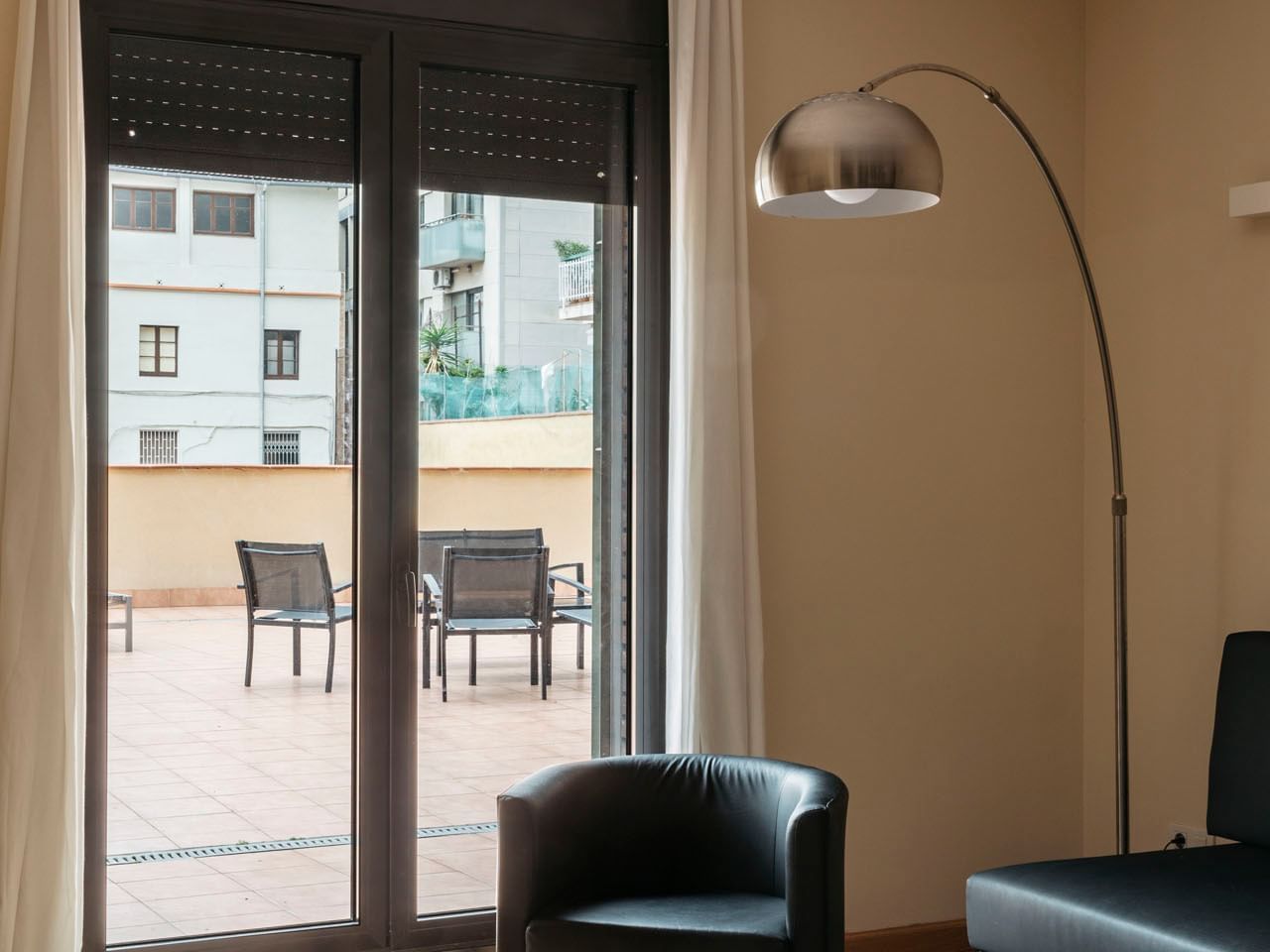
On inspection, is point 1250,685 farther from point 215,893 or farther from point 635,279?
point 215,893

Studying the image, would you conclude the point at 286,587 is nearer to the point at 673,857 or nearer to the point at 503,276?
the point at 503,276

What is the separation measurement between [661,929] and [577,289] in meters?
1.66

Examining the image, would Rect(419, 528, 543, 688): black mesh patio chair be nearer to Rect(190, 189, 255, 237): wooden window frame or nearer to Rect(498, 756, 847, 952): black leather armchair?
Rect(498, 756, 847, 952): black leather armchair

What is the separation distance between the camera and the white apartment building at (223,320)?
310cm

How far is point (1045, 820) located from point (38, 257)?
3.10 meters

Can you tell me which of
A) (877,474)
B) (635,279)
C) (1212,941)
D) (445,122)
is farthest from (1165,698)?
(445,122)

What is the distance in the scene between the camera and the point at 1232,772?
10.4ft

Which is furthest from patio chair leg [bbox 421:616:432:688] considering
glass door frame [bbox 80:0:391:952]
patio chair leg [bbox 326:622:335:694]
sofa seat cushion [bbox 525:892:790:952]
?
sofa seat cushion [bbox 525:892:790:952]

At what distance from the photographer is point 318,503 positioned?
10.8 ft

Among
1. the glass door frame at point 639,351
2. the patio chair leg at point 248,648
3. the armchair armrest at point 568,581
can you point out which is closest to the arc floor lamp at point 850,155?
the glass door frame at point 639,351

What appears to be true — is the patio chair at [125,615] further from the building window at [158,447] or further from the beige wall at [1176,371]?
the beige wall at [1176,371]

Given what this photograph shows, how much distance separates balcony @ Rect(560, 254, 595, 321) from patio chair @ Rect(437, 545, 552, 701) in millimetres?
616

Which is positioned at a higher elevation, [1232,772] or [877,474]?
[877,474]

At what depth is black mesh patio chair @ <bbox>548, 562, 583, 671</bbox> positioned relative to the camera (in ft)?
11.5
